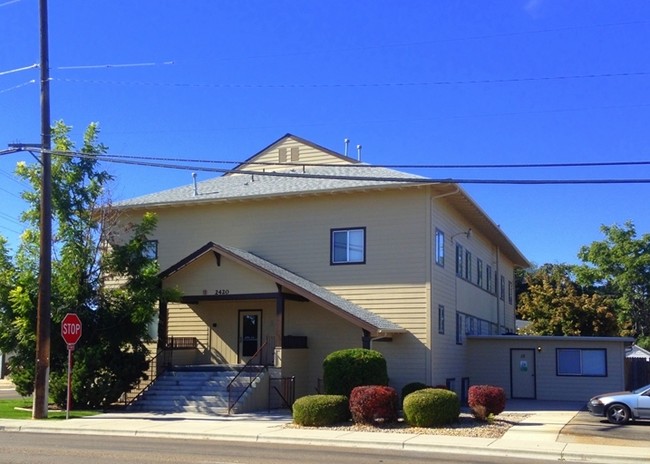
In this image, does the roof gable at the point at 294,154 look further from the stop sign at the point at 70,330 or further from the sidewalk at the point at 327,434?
the sidewalk at the point at 327,434

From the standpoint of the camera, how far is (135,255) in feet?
86.5

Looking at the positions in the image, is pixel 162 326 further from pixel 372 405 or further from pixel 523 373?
pixel 523 373

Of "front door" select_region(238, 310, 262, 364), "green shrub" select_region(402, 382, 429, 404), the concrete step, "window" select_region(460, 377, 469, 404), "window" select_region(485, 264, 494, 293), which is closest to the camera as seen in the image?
the concrete step

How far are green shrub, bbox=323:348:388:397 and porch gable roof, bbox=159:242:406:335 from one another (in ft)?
3.98

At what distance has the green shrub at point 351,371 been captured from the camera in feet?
76.9

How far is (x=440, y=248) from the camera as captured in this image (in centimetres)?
2886

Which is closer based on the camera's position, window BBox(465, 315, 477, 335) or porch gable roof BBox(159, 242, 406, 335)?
porch gable roof BBox(159, 242, 406, 335)

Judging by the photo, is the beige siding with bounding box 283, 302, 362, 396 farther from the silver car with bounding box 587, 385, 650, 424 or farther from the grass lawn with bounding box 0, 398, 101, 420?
the silver car with bounding box 587, 385, 650, 424

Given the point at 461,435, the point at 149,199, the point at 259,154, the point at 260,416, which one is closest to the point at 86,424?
the point at 260,416

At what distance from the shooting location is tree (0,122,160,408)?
24953 millimetres

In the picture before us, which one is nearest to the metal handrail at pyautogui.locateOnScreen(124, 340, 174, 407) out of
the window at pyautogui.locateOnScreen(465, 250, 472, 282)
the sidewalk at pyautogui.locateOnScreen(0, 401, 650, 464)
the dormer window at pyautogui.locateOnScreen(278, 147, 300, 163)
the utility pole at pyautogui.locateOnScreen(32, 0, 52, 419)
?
the sidewalk at pyautogui.locateOnScreen(0, 401, 650, 464)

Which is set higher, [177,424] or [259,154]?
[259,154]

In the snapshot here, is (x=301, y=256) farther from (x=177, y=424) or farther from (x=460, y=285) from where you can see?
(x=177, y=424)

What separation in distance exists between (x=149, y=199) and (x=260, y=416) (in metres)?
12.7
